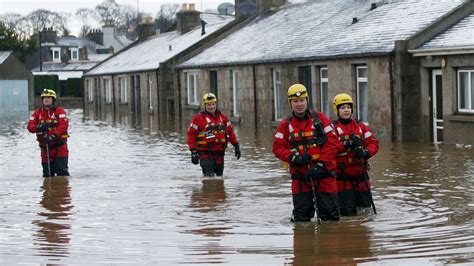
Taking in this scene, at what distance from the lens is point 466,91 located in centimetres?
2386

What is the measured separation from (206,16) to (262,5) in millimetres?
11854

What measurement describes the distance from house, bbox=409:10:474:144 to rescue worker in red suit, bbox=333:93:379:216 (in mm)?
11394

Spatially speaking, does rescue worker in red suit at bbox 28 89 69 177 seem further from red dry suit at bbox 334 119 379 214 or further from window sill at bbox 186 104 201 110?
window sill at bbox 186 104 201 110

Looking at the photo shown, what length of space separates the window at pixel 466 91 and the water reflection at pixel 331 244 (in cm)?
1310

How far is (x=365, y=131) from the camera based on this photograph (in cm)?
1212

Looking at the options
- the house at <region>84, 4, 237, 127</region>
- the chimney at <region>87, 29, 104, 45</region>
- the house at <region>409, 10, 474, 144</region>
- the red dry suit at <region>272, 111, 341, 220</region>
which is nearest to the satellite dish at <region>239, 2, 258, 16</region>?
the house at <region>84, 4, 237, 127</region>

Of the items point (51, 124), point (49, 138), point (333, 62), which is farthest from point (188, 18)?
point (49, 138)

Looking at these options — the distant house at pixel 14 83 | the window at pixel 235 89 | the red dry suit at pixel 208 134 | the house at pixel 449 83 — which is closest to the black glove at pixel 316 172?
the red dry suit at pixel 208 134

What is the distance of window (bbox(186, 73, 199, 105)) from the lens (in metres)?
44.2

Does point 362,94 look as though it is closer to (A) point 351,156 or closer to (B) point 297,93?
(A) point 351,156

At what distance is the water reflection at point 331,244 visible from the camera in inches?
360

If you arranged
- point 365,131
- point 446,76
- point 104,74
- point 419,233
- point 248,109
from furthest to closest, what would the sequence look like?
point 104,74 → point 248,109 → point 446,76 → point 365,131 → point 419,233

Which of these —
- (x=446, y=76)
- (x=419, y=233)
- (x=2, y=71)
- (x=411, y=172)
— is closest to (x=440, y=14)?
(x=446, y=76)

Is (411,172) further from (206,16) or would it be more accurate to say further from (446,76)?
(206,16)
